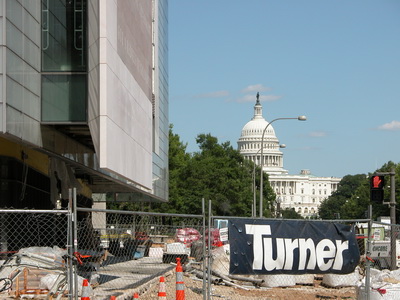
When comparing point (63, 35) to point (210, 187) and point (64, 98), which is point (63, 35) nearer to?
point (64, 98)

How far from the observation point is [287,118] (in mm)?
47594

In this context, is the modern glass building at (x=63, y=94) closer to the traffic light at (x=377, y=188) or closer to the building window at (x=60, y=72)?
the building window at (x=60, y=72)

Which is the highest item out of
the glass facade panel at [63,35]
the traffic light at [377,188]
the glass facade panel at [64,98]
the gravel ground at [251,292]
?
the glass facade panel at [63,35]

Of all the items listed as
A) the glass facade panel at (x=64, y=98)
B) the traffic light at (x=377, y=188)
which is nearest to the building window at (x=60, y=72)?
the glass facade panel at (x=64, y=98)

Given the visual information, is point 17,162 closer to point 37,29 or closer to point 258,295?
point 37,29

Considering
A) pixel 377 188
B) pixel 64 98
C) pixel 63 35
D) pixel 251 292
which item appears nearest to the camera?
pixel 251 292

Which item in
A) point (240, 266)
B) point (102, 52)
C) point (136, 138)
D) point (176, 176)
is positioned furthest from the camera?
point (176, 176)

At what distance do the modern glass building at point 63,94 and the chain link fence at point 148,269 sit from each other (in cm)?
243

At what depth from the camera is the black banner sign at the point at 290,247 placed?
13.6 metres

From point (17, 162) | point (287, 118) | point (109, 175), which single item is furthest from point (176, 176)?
point (17, 162)

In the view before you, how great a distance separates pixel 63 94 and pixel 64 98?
0.41 feet

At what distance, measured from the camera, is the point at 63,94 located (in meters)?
24.5

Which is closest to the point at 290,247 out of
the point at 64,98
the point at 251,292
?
the point at 251,292

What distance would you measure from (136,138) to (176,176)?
64.8m
